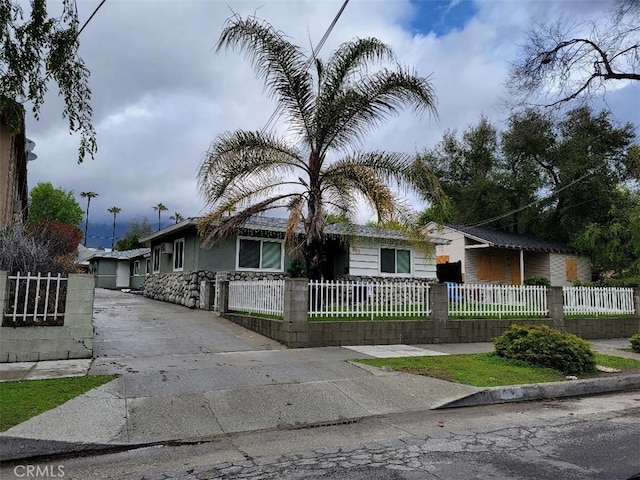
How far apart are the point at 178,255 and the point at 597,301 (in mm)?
15017

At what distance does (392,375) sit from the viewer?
26.2 ft

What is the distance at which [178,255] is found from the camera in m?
19.1

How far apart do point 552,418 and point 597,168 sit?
2803 cm

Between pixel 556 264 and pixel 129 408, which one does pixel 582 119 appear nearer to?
pixel 556 264

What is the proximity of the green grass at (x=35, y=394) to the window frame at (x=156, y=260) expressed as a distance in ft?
49.8

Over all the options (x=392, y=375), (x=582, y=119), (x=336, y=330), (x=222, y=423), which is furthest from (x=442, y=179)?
(x=222, y=423)

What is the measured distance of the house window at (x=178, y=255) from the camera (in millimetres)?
18688

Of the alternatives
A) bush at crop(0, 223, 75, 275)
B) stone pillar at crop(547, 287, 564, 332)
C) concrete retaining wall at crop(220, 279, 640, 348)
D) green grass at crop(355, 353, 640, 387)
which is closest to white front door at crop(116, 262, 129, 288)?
concrete retaining wall at crop(220, 279, 640, 348)

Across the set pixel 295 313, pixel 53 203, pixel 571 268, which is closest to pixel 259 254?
pixel 295 313

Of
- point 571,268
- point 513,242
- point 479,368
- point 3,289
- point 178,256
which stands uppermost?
point 513,242

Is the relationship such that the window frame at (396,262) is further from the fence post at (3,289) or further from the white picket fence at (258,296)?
the fence post at (3,289)

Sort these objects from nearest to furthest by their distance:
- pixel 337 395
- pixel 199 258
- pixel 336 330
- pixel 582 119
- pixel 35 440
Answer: pixel 35 440
pixel 337 395
pixel 336 330
pixel 199 258
pixel 582 119

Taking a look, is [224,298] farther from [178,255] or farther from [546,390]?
[546,390]

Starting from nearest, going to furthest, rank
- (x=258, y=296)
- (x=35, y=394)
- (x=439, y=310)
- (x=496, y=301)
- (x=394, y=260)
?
1. (x=35, y=394)
2. (x=439, y=310)
3. (x=258, y=296)
4. (x=496, y=301)
5. (x=394, y=260)
